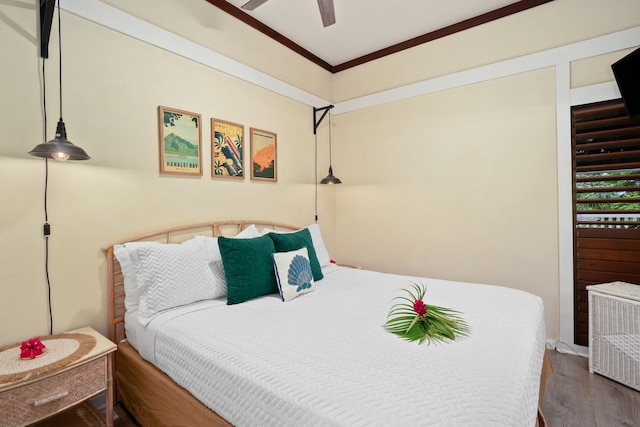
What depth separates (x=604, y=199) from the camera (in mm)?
2445

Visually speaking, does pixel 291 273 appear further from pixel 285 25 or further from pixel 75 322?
pixel 285 25

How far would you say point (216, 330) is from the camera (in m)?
1.55

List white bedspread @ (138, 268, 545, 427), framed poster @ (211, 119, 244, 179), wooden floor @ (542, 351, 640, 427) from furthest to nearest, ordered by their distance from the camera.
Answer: framed poster @ (211, 119, 244, 179) → wooden floor @ (542, 351, 640, 427) → white bedspread @ (138, 268, 545, 427)

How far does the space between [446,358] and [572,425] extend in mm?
1233

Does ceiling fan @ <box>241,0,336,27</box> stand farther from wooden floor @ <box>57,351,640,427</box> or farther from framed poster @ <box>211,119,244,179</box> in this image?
wooden floor @ <box>57,351,640,427</box>

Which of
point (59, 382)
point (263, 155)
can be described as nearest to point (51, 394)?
point (59, 382)

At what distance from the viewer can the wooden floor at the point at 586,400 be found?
1.78m

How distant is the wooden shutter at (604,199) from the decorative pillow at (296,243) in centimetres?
214

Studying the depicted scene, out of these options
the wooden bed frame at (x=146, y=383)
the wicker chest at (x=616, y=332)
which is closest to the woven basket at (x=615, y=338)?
the wicker chest at (x=616, y=332)

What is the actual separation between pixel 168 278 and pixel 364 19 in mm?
2788

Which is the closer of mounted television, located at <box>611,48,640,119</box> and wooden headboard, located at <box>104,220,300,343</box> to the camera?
wooden headboard, located at <box>104,220,300,343</box>

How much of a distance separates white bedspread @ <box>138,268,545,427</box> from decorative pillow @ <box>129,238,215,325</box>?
83 millimetres

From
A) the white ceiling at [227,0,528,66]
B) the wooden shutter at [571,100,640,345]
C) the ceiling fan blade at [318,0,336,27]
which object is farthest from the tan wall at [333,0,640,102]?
the ceiling fan blade at [318,0,336,27]

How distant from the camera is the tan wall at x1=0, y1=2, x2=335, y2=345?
1.65 metres
